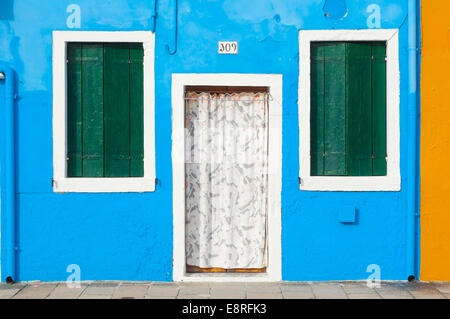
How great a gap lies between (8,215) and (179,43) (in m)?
2.90

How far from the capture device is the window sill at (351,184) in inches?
294

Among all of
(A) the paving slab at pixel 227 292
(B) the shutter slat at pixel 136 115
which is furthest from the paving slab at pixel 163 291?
(B) the shutter slat at pixel 136 115

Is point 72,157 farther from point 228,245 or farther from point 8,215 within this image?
point 228,245

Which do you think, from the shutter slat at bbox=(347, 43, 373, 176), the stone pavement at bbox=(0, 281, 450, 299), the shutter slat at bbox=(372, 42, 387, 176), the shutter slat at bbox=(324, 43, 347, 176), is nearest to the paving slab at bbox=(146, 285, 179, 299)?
the stone pavement at bbox=(0, 281, 450, 299)

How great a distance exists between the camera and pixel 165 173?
24.6 ft

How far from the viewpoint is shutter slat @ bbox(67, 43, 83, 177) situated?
7.54 metres

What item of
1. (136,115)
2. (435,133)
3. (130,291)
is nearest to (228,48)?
(136,115)

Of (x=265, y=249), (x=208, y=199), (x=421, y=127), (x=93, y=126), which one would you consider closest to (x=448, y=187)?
(x=421, y=127)

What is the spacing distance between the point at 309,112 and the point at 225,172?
127 centimetres

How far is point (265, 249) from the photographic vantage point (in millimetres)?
7730

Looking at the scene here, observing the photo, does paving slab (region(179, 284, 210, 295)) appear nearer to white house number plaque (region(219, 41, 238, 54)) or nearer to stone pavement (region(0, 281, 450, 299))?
stone pavement (region(0, 281, 450, 299))

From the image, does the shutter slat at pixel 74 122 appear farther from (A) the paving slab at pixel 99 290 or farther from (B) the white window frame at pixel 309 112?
(B) the white window frame at pixel 309 112

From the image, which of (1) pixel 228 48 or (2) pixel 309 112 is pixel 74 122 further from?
(2) pixel 309 112
